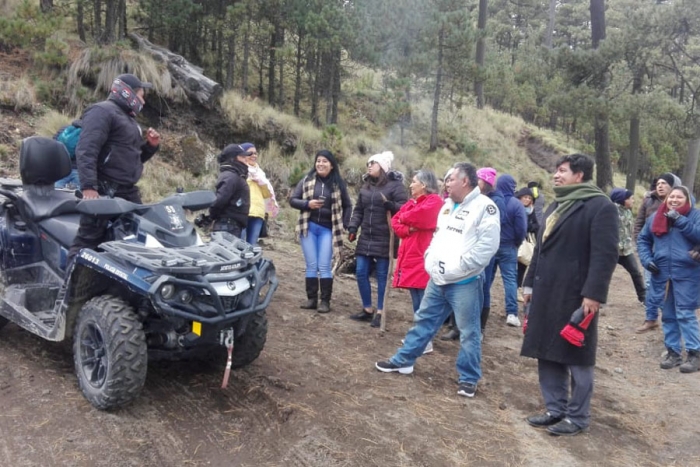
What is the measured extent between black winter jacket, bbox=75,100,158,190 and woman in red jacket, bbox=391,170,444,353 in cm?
266

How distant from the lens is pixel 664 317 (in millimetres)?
6914

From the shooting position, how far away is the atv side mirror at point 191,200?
15.9 feet

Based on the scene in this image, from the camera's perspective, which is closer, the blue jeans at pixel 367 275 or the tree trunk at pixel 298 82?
the blue jeans at pixel 367 275

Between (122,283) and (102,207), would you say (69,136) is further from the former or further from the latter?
(122,283)

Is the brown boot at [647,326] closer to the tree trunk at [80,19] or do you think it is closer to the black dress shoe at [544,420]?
the black dress shoe at [544,420]

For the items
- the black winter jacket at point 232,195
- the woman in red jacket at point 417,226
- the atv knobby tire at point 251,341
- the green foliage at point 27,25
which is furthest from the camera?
the green foliage at point 27,25

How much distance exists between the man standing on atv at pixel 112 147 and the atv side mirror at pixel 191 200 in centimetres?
54

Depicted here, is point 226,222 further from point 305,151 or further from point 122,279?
point 305,151

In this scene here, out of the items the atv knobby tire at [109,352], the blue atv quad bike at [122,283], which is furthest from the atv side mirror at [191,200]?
the atv knobby tire at [109,352]

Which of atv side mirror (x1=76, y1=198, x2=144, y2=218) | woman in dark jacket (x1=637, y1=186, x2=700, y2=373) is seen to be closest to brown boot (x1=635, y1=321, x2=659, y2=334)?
woman in dark jacket (x1=637, y1=186, x2=700, y2=373)

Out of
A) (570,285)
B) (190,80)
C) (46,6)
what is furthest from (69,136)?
(46,6)

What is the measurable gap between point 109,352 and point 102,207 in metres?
1.05

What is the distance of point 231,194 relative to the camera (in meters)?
6.72

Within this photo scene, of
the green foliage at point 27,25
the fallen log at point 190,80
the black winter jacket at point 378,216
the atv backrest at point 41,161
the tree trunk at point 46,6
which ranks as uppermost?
the tree trunk at point 46,6
